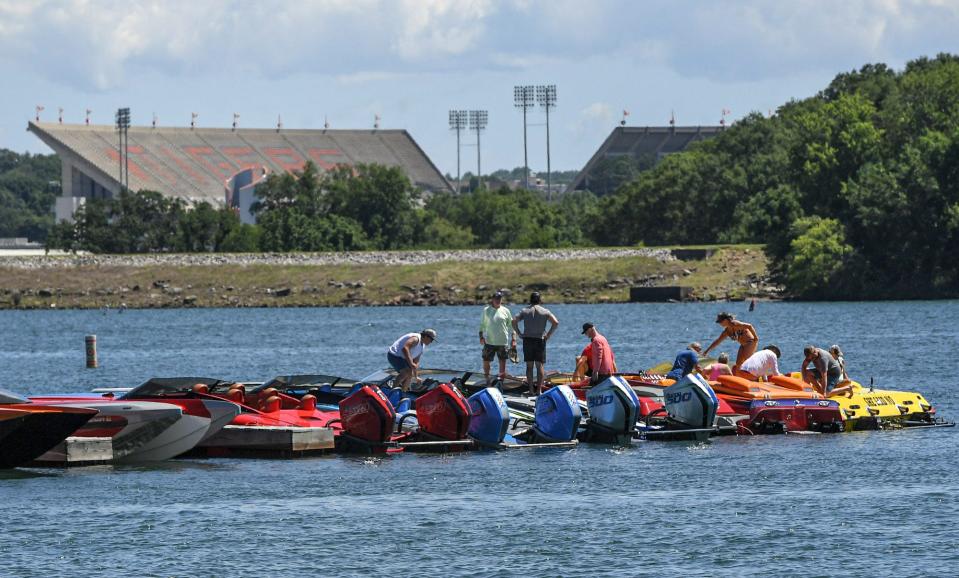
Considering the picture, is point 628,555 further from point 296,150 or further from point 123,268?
point 296,150

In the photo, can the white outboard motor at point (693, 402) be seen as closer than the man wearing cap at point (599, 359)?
Yes

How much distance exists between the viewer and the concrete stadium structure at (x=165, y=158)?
17188cm

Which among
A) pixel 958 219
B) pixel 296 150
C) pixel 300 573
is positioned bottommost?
pixel 300 573

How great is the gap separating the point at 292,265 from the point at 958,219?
161ft

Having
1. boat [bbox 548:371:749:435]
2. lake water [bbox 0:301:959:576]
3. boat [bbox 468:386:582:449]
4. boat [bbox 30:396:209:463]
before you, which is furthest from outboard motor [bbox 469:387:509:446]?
boat [bbox 30:396:209:463]

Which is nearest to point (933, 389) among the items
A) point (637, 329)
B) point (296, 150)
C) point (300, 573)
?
point (300, 573)

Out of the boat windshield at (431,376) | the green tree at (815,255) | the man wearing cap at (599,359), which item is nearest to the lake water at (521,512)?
the man wearing cap at (599,359)

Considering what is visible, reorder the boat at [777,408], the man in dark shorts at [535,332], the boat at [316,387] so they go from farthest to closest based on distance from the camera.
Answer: the boat at [316,387], the man in dark shorts at [535,332], the boat at [777,408]

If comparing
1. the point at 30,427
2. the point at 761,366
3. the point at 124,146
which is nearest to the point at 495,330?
the point at 761,366

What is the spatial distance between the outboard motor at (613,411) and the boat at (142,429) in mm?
6717

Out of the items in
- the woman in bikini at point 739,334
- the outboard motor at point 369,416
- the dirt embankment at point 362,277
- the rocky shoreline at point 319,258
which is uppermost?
the rocky shoreline at point 319,258

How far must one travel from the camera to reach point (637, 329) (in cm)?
7762

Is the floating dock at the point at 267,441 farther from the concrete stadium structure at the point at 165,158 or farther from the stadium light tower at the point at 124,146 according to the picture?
the concrete stadium structure at the point at 165,158

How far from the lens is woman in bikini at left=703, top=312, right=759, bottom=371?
32969mm
